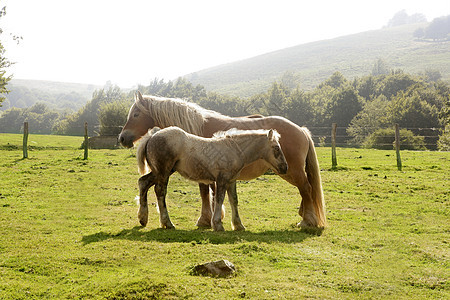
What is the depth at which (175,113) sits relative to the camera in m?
9.22

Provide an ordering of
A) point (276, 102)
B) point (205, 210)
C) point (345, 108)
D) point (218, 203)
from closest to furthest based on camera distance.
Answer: point (218, 203)
point (205, 210)
point (345, 108)
point (276, 102)

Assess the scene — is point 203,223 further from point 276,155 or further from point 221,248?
point 276,155

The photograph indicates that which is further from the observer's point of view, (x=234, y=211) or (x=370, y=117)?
(x=370, y=117)

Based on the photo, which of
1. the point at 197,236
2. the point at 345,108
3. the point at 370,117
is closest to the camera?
the point at 197,236

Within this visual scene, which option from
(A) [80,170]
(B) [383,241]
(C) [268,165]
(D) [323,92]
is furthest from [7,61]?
(D) [323,92]

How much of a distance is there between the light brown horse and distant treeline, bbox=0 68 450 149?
25525mm

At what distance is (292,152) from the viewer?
915 centimetres

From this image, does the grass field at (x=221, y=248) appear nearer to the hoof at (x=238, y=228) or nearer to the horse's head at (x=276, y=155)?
the hoof at (x=238, y=228)

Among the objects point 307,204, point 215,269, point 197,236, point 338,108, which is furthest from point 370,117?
point 215,269

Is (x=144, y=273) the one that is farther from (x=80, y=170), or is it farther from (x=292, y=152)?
(x=80, y=170)

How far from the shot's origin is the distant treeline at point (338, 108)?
48.9 meters

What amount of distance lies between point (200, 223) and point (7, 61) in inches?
1431

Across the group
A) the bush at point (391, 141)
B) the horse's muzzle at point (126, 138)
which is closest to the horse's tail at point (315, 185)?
the horse's muzzle at point (126, 138)

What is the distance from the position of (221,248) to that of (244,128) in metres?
3.37
